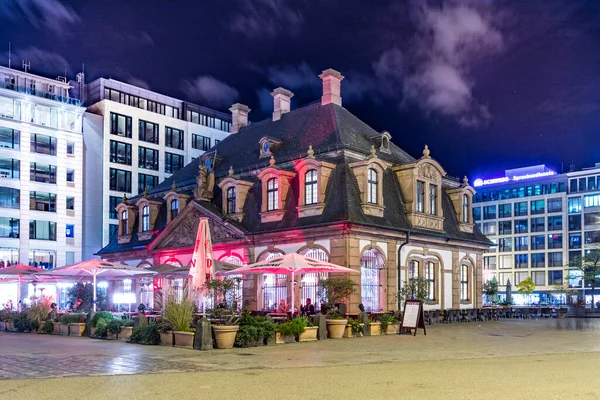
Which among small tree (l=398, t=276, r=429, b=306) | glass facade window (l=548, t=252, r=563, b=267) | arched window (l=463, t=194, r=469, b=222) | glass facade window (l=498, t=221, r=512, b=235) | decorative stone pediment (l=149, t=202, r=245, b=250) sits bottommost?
small tree (l=398, t=276, r=429, b=306)

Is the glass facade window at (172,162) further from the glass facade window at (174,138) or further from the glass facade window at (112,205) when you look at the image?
the glass facade window at (112,205)

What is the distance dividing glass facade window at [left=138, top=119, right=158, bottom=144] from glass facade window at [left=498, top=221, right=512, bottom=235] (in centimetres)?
5885

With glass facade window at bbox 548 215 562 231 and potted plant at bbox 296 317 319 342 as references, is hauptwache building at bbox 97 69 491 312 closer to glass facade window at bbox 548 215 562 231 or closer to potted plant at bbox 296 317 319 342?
potted plant at bbox 296 317 319 342

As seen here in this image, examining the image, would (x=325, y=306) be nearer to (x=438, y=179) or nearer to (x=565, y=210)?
(x=438, y=179)

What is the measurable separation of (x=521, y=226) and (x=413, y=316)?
81.4 metres

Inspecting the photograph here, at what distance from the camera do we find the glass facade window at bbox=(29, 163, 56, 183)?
2370 inches

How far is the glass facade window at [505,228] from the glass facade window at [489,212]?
1.73 metres

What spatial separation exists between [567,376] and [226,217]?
2471 cm

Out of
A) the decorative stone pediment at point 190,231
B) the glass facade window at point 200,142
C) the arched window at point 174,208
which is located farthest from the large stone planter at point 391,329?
the glass facade window at point 200,142

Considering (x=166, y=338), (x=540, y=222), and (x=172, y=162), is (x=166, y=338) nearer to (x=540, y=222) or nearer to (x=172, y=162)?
(x=172, y=162)

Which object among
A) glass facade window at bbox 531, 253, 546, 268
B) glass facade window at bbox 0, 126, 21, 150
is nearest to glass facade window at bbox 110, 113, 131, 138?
glass facade window at bbox 0, 126, 21, 150

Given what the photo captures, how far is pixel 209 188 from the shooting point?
130 feet

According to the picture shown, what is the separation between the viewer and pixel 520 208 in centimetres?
10488

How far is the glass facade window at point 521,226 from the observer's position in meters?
104
